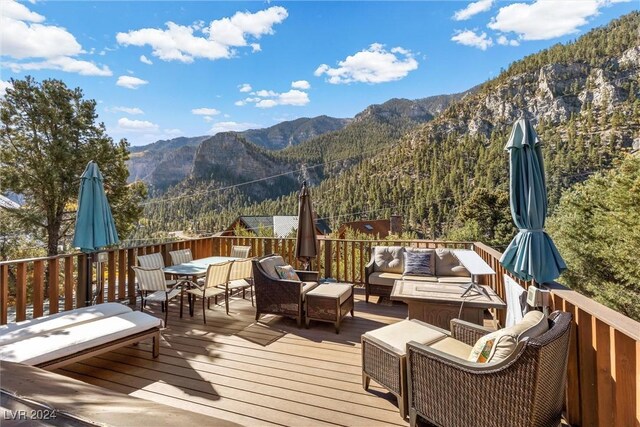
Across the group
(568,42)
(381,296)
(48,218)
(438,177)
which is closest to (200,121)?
(48,218)

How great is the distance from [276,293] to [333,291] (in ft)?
2.50

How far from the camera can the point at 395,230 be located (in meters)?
20.2

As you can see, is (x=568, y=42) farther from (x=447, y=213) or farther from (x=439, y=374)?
(x=439, y=374)

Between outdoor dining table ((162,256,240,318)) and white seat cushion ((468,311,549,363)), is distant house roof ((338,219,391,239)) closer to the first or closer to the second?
outdoor dining table ((162,256,240,318))

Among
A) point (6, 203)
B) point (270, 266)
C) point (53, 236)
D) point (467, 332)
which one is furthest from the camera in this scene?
point (53, 236)

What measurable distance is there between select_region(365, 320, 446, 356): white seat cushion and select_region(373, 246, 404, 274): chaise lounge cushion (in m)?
2.68

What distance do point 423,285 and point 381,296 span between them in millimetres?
1303

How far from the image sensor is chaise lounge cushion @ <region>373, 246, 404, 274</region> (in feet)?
17.7

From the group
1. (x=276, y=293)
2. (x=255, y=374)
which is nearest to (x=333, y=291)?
(x=276, y=293)

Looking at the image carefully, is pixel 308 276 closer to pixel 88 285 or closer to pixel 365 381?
pixel 365 381

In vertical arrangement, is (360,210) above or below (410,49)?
below

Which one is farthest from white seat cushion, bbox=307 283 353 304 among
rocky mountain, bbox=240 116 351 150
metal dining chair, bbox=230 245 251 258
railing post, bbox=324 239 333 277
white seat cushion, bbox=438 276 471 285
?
rocky mountain, bbox=240 116 351 150

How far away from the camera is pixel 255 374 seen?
2834mm

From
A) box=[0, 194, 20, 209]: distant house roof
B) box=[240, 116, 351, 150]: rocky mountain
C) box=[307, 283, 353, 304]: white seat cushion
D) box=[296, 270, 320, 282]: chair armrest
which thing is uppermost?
box=[240, 116, 351, 150]: rocky mountain
